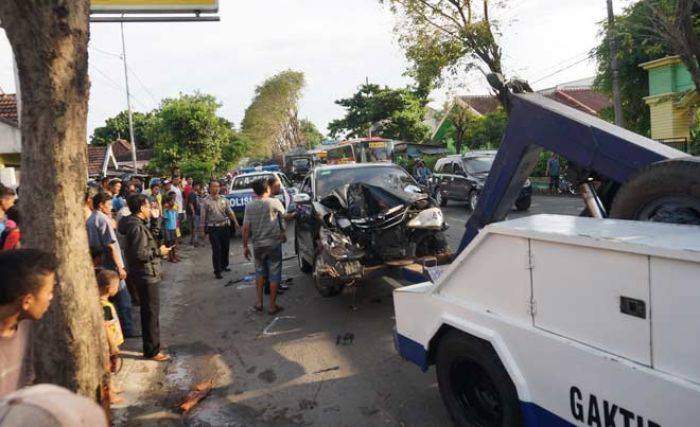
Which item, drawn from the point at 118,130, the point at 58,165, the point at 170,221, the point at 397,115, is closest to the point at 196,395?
the point at 58,165

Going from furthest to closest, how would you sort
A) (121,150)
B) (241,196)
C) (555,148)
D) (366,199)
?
(121,150) < (241,196) < (366,199) < (555,148)

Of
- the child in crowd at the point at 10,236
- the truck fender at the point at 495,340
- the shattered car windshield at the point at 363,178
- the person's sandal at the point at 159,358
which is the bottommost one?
the person's sandal at the point at 159,358

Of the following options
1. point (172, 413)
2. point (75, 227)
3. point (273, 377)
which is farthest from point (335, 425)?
point (75, 227)

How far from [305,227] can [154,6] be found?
800 centimetres

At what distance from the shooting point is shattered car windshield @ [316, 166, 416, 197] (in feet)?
25.0

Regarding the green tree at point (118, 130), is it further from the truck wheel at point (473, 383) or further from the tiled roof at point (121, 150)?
the truck wheel at point (473, 383)

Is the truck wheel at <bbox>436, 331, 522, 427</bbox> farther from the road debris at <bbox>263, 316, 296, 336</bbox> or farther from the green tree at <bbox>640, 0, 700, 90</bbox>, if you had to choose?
the green tree at <bbox>640, 0, 700, 90</bbox>

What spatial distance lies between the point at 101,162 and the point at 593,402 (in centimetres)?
2886

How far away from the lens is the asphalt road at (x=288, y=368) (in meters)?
4.05

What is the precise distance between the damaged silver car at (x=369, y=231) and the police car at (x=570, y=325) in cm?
254

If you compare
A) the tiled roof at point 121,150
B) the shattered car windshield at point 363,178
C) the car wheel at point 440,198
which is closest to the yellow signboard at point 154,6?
the shattered car windshield at point 363,178

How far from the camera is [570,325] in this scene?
2.56 m

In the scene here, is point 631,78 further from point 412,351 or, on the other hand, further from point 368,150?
point 412,351

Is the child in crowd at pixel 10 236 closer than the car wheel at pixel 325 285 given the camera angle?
Yes
